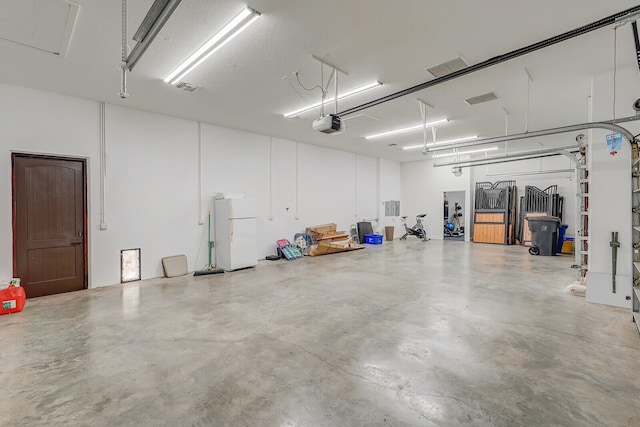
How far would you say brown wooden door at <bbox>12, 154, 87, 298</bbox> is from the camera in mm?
4359

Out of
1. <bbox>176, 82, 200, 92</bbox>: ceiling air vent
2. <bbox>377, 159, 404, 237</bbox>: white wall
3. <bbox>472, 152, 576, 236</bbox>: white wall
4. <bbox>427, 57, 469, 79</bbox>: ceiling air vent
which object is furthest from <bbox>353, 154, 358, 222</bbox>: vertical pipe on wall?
<bbox>176, 82, 200, 92</bbox>: ceiling air vent

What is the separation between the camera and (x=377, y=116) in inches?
235

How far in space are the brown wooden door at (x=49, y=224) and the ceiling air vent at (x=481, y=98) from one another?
6.88 metres

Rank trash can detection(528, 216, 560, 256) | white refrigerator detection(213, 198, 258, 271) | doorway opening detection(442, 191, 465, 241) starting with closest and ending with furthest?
white refrigerator detection(213, 198, 258, 271), trash can detection(528, 216, 560, 256), doorway opening detection(442, 191, 465, 241)

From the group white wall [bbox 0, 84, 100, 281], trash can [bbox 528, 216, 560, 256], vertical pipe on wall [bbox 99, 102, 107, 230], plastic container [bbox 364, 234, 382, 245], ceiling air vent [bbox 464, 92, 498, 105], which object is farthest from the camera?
plastic container [bbox 364, 234, 382, 245]

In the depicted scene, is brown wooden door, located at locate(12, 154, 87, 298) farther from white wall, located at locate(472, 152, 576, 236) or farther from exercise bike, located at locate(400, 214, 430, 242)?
white wall, located at locate(472, 152, 576, 236)

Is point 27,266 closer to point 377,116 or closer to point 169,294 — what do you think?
point 169,294

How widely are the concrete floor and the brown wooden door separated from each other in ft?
1.19

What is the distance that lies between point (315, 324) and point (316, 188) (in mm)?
6063

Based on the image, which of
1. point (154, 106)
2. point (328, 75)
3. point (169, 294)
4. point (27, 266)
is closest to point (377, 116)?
point (328, 75)

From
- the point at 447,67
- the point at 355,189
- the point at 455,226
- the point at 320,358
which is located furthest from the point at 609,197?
the point at 455,226

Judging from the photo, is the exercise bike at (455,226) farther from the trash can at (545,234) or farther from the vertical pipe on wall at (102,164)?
the vertical pipe on wall at (102,164)

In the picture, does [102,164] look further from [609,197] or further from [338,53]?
[609,197]

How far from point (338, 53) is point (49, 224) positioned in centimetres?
518
